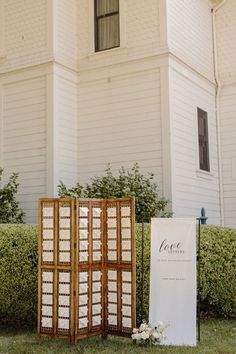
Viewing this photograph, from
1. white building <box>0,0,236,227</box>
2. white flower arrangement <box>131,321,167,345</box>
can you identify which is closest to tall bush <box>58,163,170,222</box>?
white building <box>0,0,236,227</box>

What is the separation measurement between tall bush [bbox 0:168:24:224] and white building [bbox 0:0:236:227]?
0.35m

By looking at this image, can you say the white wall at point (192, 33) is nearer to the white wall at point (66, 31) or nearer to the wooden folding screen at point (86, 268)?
the white wall at point (66, 31)

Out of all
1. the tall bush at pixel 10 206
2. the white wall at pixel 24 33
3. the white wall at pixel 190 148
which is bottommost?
the tall bush at pixel 10 206

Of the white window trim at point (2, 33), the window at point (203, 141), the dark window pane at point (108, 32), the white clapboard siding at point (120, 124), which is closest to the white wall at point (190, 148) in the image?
the window at point (203, 141)

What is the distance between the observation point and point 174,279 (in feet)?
21.4

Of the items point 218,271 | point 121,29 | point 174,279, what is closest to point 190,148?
point 121,29

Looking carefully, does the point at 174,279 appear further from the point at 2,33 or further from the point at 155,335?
the point at 2,33

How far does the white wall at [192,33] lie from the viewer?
39.5ft

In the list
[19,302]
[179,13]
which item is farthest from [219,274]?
[179,13]

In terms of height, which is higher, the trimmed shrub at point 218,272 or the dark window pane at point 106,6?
the dark window pane at point 106,6

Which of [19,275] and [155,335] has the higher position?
→ [19,275]

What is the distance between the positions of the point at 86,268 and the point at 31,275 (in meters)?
1.14

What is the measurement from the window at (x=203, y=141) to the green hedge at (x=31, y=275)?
531cm

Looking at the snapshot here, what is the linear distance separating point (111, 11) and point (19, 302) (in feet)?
27.1
